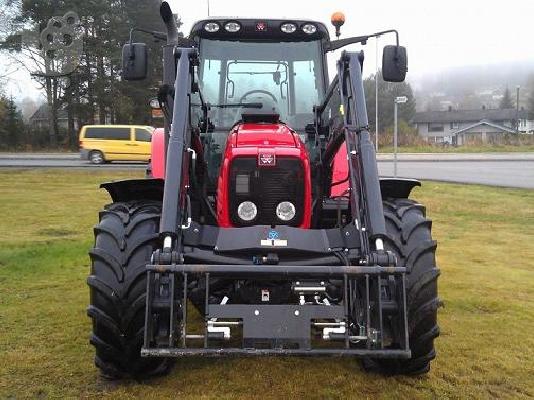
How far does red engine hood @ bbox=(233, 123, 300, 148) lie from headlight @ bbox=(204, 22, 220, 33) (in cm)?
113

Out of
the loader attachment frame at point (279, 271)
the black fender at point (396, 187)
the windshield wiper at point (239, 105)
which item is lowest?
the loader attachment frame at point (279, 271)

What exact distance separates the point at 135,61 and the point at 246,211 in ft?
5.21

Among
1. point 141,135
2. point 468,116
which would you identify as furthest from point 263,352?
point 468,116

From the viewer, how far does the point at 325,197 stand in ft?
15.8

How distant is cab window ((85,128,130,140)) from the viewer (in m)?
27.3

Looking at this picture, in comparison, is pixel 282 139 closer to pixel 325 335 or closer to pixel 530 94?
pixel 325 335

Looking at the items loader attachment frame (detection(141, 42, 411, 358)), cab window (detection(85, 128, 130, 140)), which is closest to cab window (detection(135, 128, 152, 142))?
cab window (detection(85, 128, 130, 140))

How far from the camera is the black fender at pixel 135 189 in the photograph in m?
4.23

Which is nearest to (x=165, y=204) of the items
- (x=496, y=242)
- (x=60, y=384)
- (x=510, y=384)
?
(x=60, y=384)

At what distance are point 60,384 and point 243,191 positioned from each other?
1748 millimetres

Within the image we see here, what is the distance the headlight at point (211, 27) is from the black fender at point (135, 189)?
1.62 m

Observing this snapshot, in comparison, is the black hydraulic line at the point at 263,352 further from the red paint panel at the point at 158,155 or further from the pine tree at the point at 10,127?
the pine tree at the point at 10,127

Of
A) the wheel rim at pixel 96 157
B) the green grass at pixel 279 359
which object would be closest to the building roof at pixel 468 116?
A: the wheel rim at pixel 96 157

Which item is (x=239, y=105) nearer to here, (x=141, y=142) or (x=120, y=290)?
(x=120, y=290)
